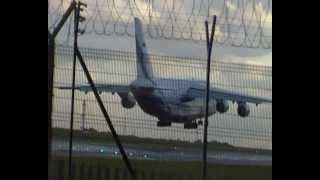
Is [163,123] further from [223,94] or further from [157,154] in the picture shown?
[223,94]

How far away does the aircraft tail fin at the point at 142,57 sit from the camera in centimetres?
223

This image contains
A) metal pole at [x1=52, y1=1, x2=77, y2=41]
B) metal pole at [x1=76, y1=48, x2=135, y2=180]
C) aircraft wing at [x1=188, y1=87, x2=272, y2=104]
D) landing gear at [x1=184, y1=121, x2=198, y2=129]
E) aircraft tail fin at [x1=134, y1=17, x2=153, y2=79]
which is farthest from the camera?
landing gear at [x1=184, y1=121, x2=198, y2=129]

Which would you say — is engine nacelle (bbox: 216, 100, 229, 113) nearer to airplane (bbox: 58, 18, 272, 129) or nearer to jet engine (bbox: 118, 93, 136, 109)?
airplane (bbox: 58, 18, 272, 129)

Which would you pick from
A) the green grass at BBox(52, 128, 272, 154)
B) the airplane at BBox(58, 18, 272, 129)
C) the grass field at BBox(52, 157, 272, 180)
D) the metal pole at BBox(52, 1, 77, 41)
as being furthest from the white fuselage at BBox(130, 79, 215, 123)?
the metal pole at BBox(52, 1, 77, 41)

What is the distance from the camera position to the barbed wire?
6.80 ft

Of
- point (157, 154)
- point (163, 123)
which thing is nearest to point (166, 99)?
point (163, 123)

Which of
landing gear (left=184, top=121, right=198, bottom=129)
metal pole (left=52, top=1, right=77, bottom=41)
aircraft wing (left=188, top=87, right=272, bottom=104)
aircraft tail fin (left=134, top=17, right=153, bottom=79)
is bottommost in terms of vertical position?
landing gear (left=184, top=121, right=198, bottom=129)

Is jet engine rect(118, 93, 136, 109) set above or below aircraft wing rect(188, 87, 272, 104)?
below

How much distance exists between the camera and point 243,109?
2520 mm
